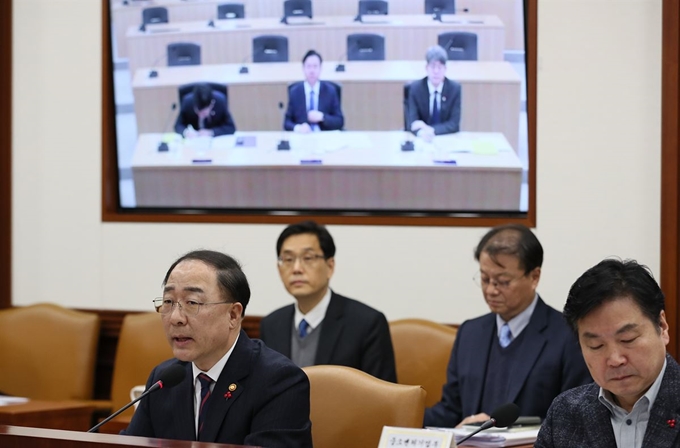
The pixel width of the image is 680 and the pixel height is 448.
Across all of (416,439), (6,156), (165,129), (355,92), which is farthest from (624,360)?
(6,156)

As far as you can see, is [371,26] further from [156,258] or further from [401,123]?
[156,258]

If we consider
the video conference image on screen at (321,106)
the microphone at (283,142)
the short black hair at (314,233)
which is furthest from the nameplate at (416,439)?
the microphone at (283,142)

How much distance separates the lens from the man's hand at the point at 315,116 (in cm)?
543

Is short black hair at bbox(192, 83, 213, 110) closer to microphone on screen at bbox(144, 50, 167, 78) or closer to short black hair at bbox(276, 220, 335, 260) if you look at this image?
microphone on screen at bbox(144, 50, 167, 78)

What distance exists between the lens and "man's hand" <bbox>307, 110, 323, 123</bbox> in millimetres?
5434

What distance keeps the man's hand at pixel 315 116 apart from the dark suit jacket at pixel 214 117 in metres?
0.44

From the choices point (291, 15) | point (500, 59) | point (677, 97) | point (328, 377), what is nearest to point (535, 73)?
point (500, 59)

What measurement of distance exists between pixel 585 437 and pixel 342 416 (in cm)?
102

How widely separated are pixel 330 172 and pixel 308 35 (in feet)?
2.38

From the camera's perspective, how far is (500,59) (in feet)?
16.8

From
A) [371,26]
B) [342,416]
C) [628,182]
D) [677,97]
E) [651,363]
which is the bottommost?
[342,416]

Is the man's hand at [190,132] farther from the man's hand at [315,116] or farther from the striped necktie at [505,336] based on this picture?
the striped necktie at [505,336]

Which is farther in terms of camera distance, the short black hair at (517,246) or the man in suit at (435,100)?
the man in suit at (435,100)

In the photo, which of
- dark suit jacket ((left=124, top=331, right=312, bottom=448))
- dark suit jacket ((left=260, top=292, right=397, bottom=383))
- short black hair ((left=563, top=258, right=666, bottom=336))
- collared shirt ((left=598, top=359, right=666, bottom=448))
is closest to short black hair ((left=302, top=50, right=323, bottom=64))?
dark suit jacket ((left=260, top=292, right=397, bottom=383))
